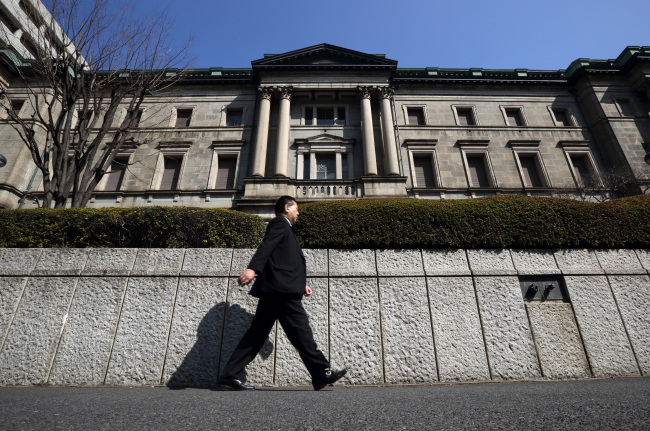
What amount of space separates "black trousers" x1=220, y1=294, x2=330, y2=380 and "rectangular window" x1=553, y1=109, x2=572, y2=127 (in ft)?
78.5

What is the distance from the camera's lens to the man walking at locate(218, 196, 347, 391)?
3.02 metres

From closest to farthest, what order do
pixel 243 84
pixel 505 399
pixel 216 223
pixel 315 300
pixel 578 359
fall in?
pixel 505 399, pixel 578 359, pixel 315 300, pixel 216 223, pixel 243 84

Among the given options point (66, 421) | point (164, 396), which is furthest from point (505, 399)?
point (66, 421)

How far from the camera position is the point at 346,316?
166 inches

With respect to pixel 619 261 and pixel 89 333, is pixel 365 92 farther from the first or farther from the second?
pixel 89 333

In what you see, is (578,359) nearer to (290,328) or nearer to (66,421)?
(290,328)

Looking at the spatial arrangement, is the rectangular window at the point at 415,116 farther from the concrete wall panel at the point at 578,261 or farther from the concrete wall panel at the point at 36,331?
the concrete wall panel at the point at 36,331

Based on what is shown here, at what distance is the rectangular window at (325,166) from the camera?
56.9 ft

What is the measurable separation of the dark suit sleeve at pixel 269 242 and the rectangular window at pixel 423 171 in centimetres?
1520

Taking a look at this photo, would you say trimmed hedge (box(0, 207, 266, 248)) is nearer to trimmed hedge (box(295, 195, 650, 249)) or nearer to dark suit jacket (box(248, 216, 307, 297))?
trimmed hedge (box(295, 195, 650, 249))

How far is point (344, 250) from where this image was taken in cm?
483

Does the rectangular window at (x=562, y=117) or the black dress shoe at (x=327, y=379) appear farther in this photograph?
the rectangular window at (x=562, y=117)

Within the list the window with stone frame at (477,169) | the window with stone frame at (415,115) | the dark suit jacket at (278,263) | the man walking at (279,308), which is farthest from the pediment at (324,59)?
the man walking at (279,308)

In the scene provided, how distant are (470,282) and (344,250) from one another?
2023mm
